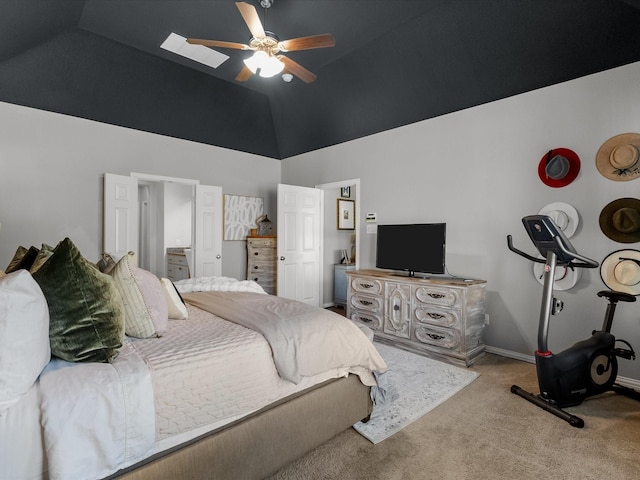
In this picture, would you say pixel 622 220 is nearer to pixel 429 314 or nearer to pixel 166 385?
pixel 429 314

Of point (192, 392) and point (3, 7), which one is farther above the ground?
point (3, 7)

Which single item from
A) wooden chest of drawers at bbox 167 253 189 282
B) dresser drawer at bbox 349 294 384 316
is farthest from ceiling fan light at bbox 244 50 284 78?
wooden chest of drawers at bbox 167 253 189 282

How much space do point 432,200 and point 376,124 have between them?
4.30 feet

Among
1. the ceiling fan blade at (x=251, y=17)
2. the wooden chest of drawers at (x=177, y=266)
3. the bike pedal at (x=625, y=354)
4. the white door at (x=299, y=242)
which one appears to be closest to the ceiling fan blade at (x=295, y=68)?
the ceiling fan blade at (x=251, y=17)

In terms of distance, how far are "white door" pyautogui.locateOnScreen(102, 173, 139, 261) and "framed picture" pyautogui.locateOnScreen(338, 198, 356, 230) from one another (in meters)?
3.21

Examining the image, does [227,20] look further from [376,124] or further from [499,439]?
[499,439]

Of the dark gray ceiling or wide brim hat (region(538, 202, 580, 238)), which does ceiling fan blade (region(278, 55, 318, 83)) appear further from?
wide brim hat (region(538, 202, 580, 238))

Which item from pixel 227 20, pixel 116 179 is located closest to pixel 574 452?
pixel 227 20

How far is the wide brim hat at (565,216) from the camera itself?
9.91ft

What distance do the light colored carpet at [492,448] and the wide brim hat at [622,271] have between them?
34.2 inches

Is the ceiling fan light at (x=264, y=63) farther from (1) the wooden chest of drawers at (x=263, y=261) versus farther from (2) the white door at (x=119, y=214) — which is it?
(1) the wooden chest of drawers at (x=263, y=261)

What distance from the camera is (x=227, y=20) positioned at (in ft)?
10.5

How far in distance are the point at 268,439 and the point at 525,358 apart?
287 centimetres

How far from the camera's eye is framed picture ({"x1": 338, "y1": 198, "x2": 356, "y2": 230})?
5984mm
